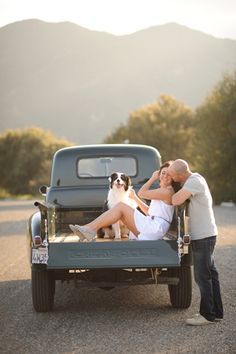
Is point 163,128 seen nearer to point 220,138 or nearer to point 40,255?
point 220,138

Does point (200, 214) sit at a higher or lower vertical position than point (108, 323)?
higher

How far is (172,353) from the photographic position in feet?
19.9

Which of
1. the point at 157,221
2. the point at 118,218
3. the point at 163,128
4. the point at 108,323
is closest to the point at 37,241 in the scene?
the point at 108,323

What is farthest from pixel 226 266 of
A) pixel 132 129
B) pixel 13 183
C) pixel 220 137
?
pixel 13 183

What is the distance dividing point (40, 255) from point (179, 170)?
163cm

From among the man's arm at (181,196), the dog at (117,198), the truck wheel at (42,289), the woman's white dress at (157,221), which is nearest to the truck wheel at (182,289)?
the woman's white dress at (157,221)

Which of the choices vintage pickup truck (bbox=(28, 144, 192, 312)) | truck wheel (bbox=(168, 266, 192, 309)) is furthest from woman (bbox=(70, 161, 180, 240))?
truck wheel (bbox=(168, 266, 192, 309))

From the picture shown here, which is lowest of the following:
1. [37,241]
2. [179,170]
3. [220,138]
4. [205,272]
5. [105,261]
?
[220,138]

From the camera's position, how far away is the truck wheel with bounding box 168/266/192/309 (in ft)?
26.0

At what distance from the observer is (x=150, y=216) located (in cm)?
805

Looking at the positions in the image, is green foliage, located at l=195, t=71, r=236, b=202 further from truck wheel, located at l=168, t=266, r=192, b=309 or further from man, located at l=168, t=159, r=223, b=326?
man, located at l=168, t=159, r=223, b=326

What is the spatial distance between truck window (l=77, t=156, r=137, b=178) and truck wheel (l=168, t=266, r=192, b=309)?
2.96m

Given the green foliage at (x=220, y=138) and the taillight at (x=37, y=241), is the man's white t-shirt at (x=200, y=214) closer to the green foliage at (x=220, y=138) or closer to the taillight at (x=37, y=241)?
the taillight at (x=37, y=241)

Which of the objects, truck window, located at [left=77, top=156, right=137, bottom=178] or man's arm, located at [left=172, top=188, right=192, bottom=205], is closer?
man's arm, located at [left=172, top=188, right=192, bottom=205]
